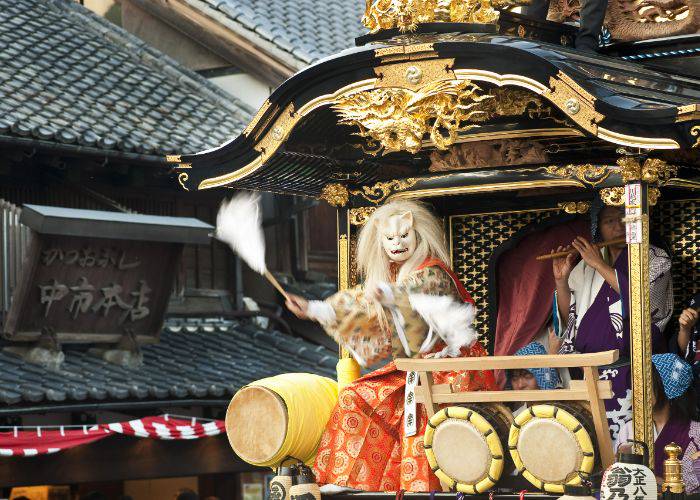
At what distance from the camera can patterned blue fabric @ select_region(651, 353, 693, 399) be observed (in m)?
9.16

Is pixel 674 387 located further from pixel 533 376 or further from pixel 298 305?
pixel 298 305

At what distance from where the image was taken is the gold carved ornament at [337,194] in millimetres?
10508

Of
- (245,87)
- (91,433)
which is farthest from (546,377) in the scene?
(245,87)

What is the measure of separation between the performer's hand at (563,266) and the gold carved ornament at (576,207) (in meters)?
0.31

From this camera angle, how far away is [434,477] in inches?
352

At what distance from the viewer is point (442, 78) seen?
29.0 ft

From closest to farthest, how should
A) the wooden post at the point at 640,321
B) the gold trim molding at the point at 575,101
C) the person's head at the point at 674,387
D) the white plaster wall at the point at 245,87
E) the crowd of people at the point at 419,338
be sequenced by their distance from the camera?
the gold trim molding at the point at 575,101 → the wooden post at the point at 640,321 → the crowd of people at the point at 419,338 → the person's head at the point at 674,387 → the white plaster wall at the point at 245,87

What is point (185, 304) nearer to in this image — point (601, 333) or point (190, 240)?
point (190, 240)

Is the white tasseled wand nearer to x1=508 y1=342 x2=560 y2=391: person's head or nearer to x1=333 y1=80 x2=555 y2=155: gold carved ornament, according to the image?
x1=333 y1=80 x2=555 y2=155: gold carved ornament

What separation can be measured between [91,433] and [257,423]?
7.05m

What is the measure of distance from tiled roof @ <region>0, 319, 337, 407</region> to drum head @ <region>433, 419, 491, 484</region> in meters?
7.33

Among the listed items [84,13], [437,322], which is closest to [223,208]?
[437,322]

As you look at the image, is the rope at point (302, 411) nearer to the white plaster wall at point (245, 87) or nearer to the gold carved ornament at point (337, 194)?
the gold carved ornament at point (337, 194)

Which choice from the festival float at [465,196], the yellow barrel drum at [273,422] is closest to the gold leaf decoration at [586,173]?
the festival float at [465,196]
